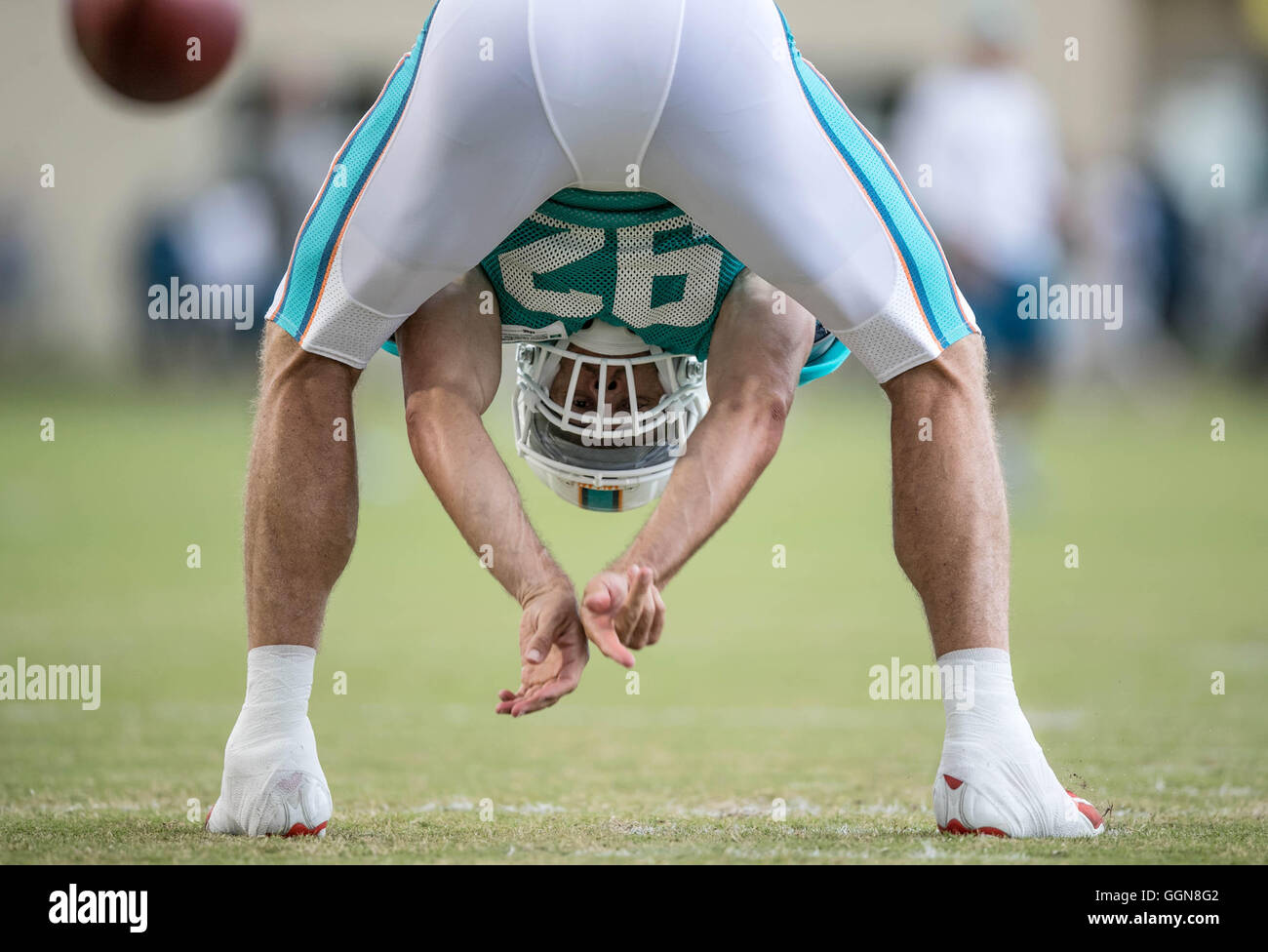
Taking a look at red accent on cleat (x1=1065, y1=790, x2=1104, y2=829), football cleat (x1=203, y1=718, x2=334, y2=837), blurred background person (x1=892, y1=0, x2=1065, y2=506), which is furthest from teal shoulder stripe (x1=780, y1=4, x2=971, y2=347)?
blurred background person (x1=892, y1=0, x2=1065, y2=506)

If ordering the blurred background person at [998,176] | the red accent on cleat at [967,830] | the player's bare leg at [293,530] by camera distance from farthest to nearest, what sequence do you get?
the blurred background person at [998,176], the player's bare leg at [293,530], the red accent on cleat at [967,830]

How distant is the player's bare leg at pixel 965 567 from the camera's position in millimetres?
3264

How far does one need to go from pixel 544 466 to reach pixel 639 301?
1.69 ft

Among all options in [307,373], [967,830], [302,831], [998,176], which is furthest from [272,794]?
[998,176]

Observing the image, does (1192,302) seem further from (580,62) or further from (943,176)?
(580,62)

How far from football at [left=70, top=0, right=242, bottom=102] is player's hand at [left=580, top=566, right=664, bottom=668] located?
187 cm

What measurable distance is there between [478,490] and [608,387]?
2.03 feet

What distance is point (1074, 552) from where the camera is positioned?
8641 millimetres

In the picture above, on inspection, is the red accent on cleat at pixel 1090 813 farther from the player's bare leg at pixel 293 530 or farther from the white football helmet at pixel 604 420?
the player's bare leg at pixel 293 530

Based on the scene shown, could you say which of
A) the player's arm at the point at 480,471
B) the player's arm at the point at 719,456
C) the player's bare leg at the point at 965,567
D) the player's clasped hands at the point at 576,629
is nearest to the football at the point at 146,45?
the player's arm at the point at 480,471

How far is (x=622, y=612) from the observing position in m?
2.88

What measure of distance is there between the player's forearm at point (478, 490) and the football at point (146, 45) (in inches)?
46.1

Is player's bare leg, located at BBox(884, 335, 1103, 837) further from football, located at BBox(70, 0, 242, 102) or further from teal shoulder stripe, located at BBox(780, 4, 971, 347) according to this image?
football, located at BBox(70, 0, 242, 102)

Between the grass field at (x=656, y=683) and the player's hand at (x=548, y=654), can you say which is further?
the grass field at (x=656, y=683)
